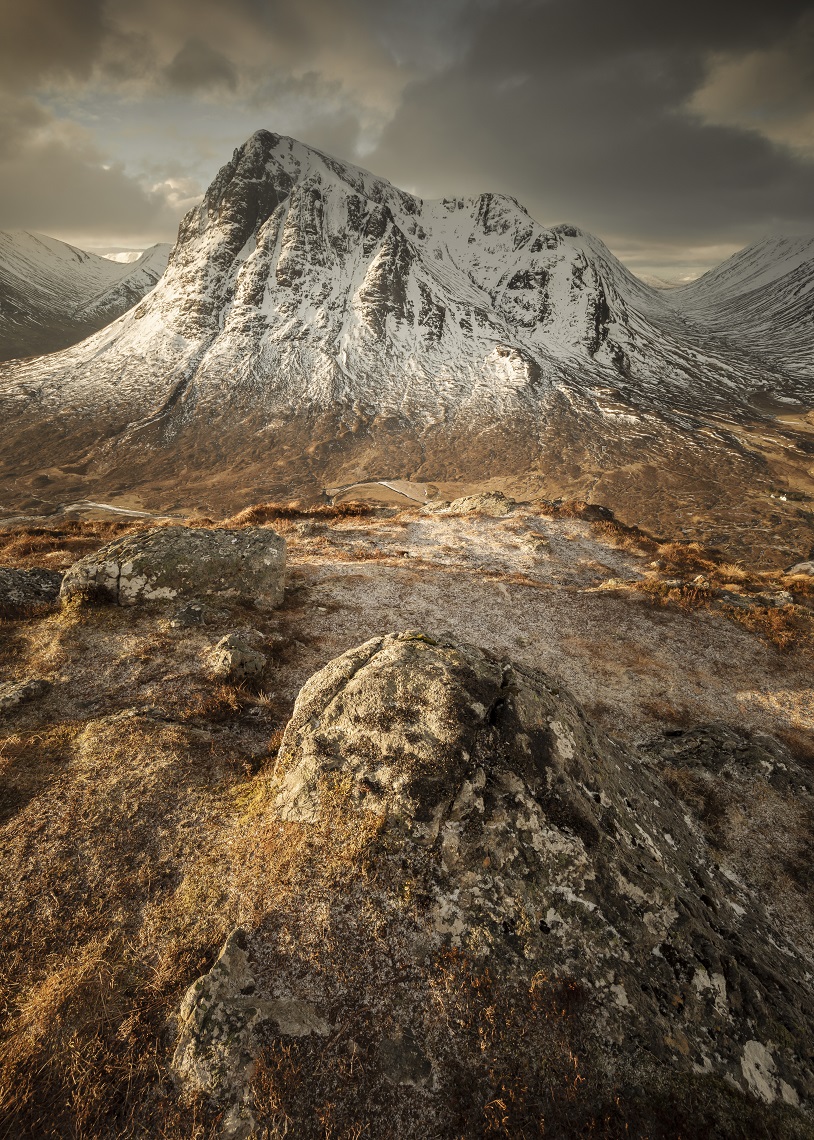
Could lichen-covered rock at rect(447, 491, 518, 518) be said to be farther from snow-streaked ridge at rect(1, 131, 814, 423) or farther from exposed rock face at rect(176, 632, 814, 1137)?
snow-streaked ridge at rect(1, 131, 814, 423)

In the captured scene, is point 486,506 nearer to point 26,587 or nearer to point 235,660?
point 235,660

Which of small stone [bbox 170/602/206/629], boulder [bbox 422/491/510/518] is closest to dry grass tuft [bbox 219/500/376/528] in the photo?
boulder [bbox 422/491/510/518]

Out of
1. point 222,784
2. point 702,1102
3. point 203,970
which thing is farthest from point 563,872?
point 222,784

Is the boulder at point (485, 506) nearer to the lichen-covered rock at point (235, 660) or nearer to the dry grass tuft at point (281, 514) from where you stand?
the dry grass tuft at point (281, 514)

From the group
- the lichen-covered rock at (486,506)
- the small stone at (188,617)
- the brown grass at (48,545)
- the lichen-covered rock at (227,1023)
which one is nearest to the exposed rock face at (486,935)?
the lichen-covered rock at (227,1023)

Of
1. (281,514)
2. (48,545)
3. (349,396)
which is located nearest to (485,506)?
(281,514)
